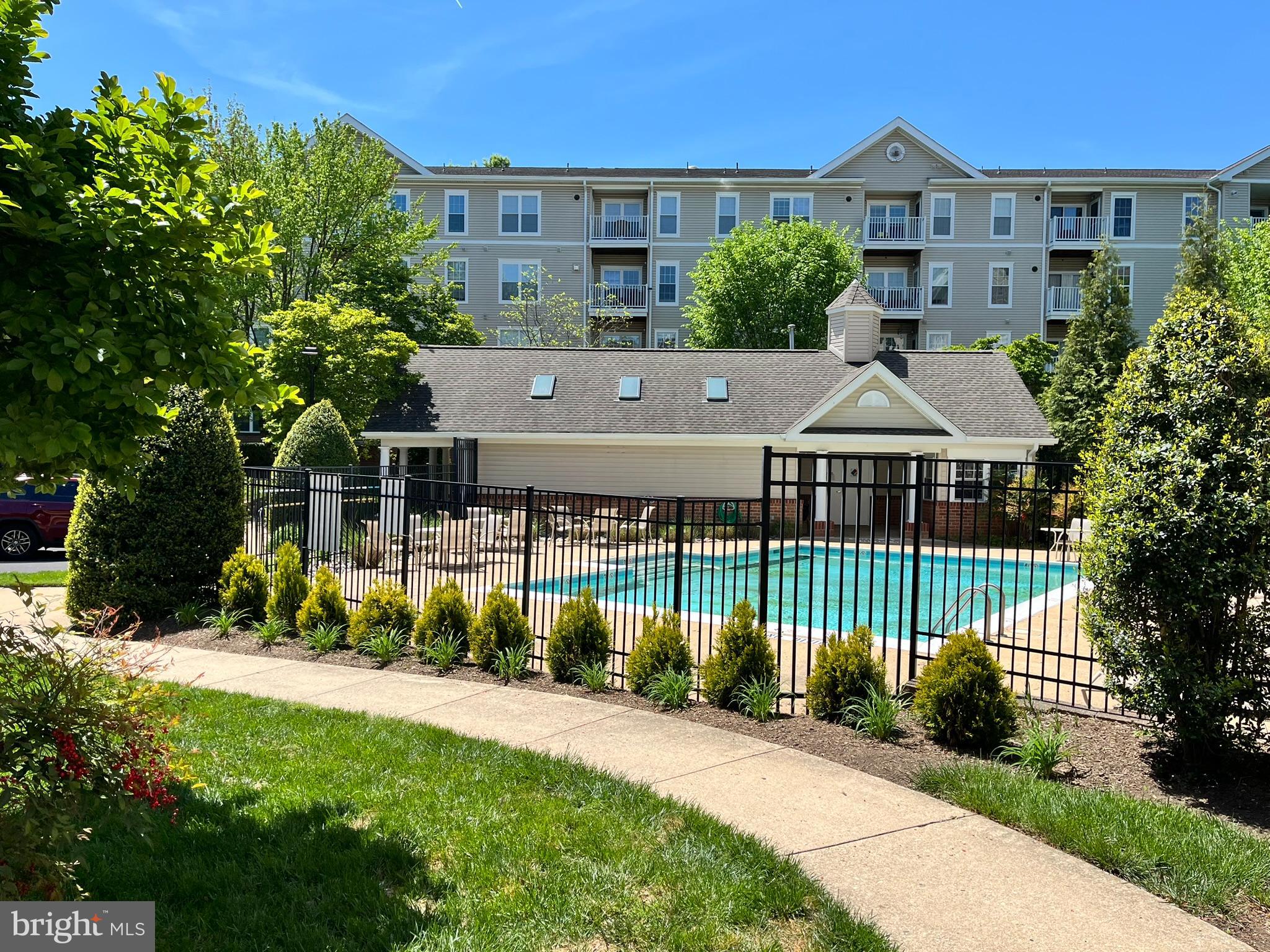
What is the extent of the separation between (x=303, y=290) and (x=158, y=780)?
3041cm

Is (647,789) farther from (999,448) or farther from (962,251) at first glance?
(962,251)

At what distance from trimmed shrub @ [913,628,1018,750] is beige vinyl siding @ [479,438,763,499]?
59.4 ft

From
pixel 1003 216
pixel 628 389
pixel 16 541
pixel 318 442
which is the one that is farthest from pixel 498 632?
pixel 1003 216

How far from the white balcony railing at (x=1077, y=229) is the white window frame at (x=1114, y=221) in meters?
0.20

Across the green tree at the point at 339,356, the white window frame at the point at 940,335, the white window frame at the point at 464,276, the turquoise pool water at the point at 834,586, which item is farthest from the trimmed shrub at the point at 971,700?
the white window frame at the point at 940,335

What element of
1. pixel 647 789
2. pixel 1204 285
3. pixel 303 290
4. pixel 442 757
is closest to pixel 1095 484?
pixel 647 789

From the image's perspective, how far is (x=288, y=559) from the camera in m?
9.88

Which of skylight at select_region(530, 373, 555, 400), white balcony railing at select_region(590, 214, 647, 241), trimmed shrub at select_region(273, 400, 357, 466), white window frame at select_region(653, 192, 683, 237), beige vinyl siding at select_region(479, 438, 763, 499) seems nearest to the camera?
trimmed shrub at select_region(273, 400, 357, 466)

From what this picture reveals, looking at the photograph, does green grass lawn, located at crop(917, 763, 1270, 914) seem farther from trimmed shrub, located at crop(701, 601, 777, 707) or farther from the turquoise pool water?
the turquoise pool water

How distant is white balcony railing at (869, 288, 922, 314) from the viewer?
124ft

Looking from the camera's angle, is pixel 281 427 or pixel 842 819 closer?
pixel 842 819

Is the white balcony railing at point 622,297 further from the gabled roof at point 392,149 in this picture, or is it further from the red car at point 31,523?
the red car at point 31,523

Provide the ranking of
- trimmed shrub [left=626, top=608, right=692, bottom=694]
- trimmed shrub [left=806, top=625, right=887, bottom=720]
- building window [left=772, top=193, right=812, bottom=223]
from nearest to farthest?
trimmed shrub [left=806, top=625, right=887, bottom=720] → trimmed shrub [left=626, top=608, right=692, bottom=694] → building window [left=772, top=193, right=812, bottom=223]

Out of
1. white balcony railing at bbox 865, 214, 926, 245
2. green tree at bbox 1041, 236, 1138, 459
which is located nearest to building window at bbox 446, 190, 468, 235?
white balcony railing at bbox 865, 214, 926, 245
